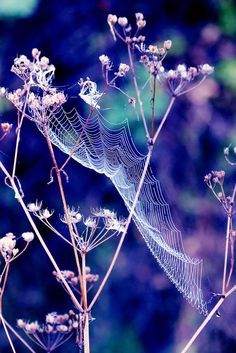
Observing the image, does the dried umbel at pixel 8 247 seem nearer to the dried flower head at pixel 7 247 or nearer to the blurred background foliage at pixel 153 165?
the dried flower head at pixel 7 247

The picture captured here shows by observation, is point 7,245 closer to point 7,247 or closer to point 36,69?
point 7,247

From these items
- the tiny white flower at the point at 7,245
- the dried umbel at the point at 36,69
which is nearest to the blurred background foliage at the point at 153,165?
the dried umbel at the point at 36,69

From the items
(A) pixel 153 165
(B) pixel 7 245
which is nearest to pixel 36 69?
(B) pixel 7 245

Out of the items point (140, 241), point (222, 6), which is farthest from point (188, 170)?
point (222, 6)

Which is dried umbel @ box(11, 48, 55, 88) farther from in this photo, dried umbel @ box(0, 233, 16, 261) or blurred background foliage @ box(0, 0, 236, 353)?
blurred background foliage @ box(0, 0, 236, 353)

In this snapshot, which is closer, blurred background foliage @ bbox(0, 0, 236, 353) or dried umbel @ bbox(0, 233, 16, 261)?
dried umbel @ bbox(0, 233, 16, 261)

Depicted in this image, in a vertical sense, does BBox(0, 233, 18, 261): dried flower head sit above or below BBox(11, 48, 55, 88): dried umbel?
below

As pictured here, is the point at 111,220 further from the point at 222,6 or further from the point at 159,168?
the point at 222,6

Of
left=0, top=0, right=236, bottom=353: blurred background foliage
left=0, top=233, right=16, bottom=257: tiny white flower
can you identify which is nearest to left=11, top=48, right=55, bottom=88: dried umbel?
left=0, top=233, right=16, bottom=257: tiny white flower
